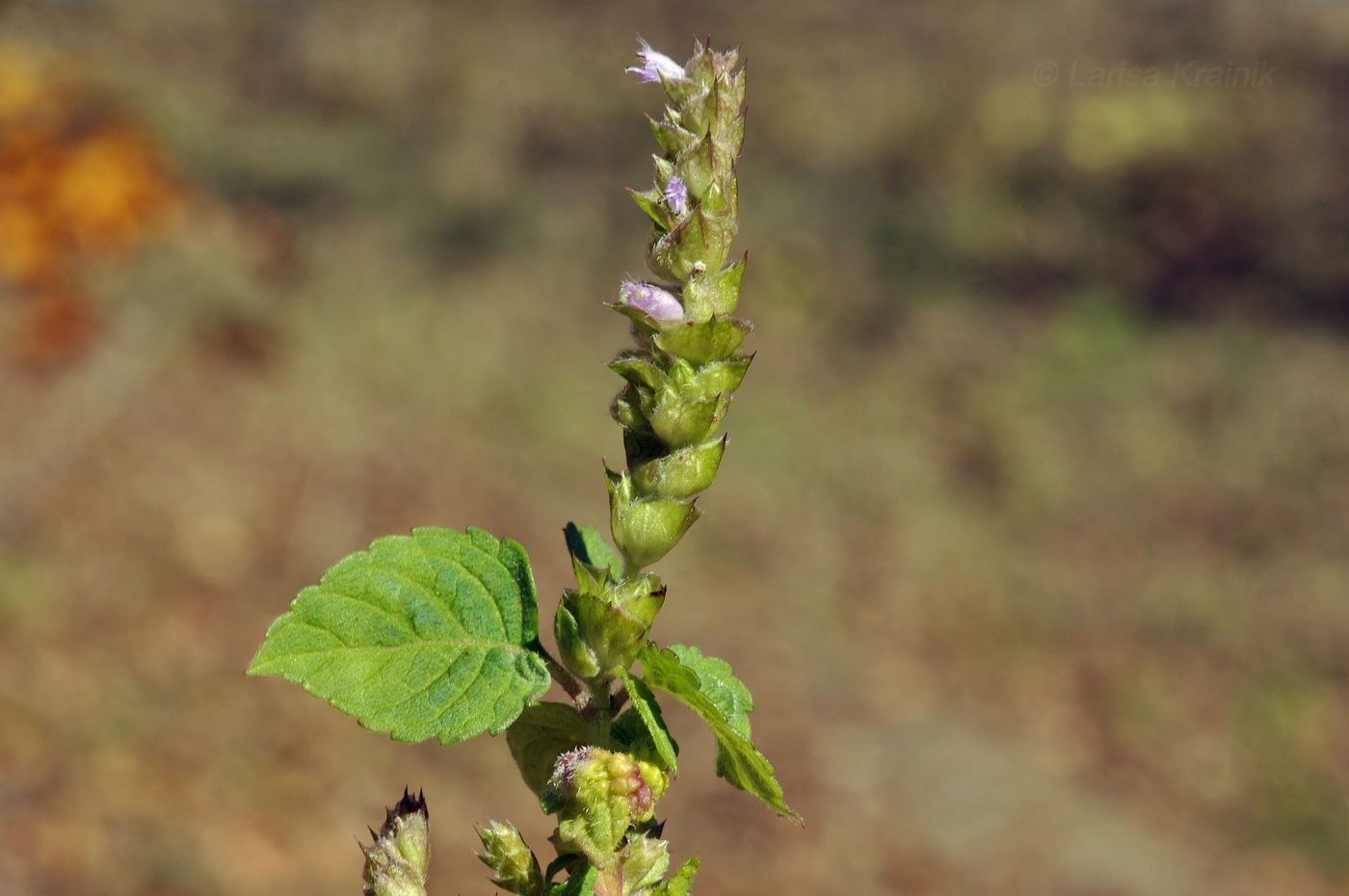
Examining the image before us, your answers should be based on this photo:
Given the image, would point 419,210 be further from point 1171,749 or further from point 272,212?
point 1171,749

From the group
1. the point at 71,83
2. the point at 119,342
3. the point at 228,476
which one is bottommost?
the point at 228,476

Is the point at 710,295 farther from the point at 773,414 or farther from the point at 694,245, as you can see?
the point at 773,414

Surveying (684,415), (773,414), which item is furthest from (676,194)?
(773,414)

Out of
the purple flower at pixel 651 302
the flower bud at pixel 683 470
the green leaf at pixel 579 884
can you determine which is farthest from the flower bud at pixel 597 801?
the purple flower at pixel 651 302

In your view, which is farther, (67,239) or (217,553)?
(67,239)

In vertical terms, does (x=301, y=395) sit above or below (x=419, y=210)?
below

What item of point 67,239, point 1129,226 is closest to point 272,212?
point 67,239

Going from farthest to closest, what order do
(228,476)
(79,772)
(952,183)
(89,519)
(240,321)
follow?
(952,183), (240,321), (228,476), (89,519), (79,772)
